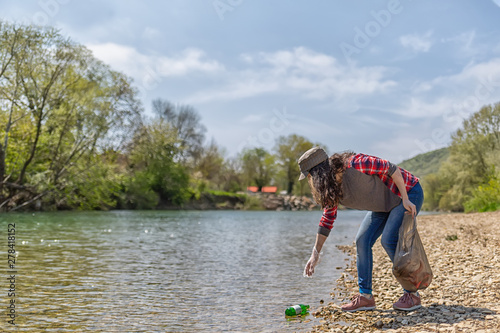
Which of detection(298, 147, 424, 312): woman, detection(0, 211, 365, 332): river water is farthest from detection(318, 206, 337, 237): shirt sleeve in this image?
detection(0, 211, 365, 332): river water

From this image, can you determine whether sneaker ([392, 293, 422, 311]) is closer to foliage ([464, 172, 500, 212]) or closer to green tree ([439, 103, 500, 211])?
foliage ([464, 172, 500, 212])

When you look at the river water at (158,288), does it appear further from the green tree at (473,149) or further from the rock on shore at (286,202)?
the rock on shore at (286,202)

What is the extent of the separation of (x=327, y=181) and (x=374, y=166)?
567 mm

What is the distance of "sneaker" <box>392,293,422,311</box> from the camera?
515 centimetres

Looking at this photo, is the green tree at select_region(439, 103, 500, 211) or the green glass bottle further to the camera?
the green tree at select_region(439, 103, 500, 211)

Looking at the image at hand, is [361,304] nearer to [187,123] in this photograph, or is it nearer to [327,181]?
[327,181]

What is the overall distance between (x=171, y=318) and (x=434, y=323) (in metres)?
3.29

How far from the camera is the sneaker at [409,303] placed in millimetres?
5152

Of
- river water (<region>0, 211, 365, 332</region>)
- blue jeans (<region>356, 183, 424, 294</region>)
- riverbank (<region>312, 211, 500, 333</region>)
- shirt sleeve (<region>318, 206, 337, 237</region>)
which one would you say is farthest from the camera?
river water (<region>0, 211, 365, 332</region>)

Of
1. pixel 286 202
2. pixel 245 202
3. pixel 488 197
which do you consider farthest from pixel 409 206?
pixel 286 202

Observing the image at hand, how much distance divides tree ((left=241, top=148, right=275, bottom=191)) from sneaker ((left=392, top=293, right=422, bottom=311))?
79.4 metres

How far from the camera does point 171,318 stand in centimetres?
583

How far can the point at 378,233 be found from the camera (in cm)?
525

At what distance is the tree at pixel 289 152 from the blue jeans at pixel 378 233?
259 feet
